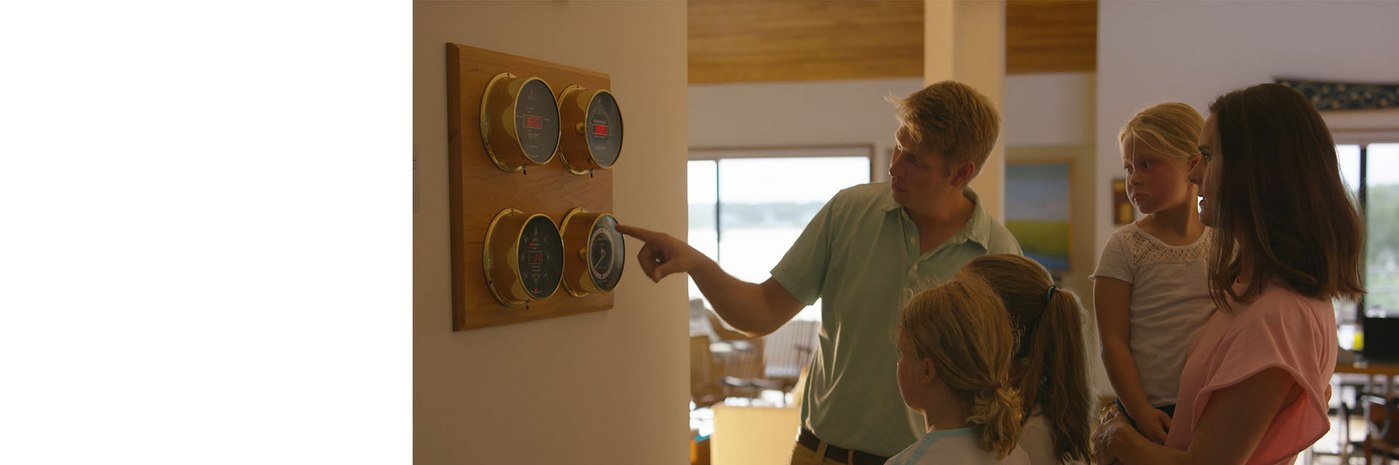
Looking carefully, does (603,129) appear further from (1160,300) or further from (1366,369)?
(1366,369)

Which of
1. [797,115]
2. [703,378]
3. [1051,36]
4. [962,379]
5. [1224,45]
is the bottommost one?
[703,378]

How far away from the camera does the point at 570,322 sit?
6.51 ft

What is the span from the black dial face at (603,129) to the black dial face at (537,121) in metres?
0.08

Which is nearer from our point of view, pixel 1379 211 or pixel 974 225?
pixel 974 225

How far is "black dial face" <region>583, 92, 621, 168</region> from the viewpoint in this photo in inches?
75.9

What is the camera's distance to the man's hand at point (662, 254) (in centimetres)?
199

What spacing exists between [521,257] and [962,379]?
27.3 inches

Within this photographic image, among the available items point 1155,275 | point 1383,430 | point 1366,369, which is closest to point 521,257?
point 1155,275

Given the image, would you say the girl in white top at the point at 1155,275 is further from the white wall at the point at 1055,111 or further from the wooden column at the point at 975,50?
the white wall at the point at 1055,111

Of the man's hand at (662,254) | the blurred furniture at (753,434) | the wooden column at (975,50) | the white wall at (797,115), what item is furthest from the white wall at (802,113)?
the man's hand at (662,254)
